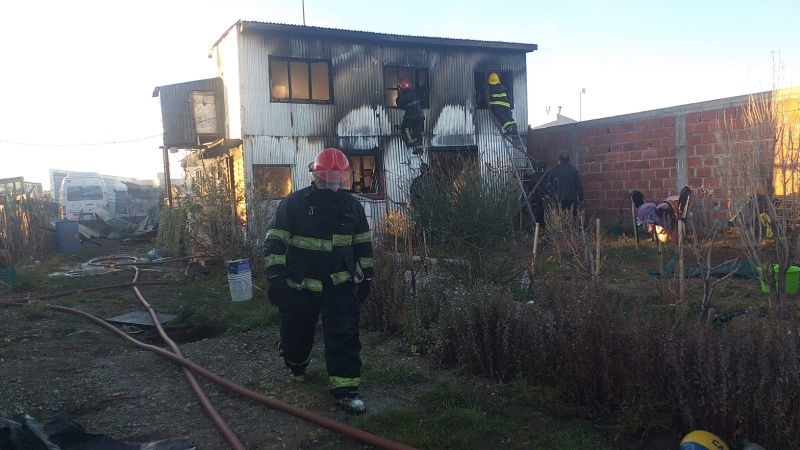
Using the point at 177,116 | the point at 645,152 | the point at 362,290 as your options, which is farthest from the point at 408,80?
the point at 362,290

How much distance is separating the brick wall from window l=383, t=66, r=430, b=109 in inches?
139

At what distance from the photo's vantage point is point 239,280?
8.02 m

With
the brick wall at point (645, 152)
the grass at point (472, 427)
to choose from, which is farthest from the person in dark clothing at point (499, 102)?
the grass at point (472, 427)

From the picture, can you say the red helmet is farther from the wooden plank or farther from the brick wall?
the wooden plank

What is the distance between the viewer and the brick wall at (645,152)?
11.2 meters

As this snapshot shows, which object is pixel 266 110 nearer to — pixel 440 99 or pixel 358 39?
pixel 358 39

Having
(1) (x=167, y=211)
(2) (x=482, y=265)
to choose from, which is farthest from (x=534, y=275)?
(1) (x=167, y=211)

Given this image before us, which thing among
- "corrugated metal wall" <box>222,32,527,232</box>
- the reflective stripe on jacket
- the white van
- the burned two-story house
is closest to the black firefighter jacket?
"corrugated metal wall" <box>222,32,527,232</box>

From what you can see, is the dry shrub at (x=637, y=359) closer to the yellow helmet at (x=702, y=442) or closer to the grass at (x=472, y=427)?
the yellow helmet at (x=702, y=442)

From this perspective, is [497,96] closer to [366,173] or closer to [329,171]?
[366,173]

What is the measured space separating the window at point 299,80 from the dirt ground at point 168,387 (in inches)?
325

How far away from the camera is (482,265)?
20.1ft

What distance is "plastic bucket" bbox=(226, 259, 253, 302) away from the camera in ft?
26.3

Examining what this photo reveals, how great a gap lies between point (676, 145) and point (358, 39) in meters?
7.82
